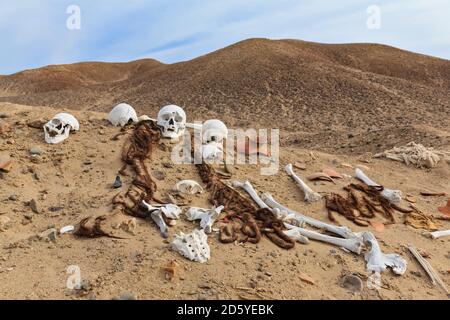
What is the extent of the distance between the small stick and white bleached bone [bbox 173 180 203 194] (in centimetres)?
295

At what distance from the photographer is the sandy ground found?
4.64 metres

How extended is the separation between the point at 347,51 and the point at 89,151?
2689 centimetres

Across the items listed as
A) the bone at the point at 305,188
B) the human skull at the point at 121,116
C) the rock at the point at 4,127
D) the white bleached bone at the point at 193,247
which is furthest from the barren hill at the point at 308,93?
the rock at the point at 4,127

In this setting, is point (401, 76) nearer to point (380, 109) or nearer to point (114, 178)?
point (380, 109)

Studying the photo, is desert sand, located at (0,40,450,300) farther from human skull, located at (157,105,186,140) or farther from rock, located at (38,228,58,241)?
human skull, located at (157,105,186,140)

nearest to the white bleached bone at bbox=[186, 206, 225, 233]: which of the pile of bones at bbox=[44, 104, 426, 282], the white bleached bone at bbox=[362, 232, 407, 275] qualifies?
the pile of bones at bbox=[44, 104, 426, 282]

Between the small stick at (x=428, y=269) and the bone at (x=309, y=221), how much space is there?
0.78 metres

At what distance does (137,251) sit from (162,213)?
78 centimetres

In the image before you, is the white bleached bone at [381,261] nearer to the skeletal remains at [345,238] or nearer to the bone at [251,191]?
the skeletal remains at [345,238]

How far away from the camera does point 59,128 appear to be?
7809 mm

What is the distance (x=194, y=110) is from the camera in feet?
70.6

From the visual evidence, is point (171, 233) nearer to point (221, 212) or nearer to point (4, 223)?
point (221, 212)

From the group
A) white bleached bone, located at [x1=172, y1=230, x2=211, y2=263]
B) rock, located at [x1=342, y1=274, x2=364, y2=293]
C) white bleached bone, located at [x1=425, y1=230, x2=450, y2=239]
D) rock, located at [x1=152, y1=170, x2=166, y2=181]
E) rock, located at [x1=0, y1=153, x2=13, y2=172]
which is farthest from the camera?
rock, located at [x1=152, y1=170, x2=166, y2=181]

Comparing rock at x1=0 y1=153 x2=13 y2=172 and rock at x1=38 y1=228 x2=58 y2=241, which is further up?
rock at x1=0 y1=153 x2=13 y2=172
